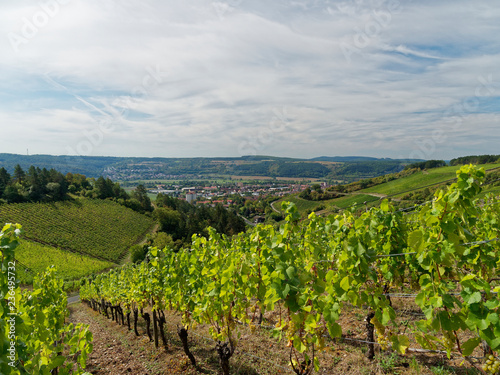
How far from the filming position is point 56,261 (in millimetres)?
43250

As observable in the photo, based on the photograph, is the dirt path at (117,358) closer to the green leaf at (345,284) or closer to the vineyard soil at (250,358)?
the vineyard soil at (250,358)

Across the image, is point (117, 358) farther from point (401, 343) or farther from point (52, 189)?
point (52, 189)

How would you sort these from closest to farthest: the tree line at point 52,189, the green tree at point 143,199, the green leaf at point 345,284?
1. the green leaf at point 345,284
2. the tree line at point 52,189
3. the green tree at point 143,199

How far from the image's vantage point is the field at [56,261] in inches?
1548

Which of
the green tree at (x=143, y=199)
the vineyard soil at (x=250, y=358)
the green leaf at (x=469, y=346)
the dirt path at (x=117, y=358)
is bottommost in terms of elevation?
the green tree at (x=143, y=199)

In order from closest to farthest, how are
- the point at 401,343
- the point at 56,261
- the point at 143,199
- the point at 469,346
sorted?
the point at 469,346, the point at 401,343, the point at 56,261, the point at 143,199

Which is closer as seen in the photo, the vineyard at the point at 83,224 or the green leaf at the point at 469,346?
the green leaf at the point at 469,346

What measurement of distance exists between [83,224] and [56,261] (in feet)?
70.7

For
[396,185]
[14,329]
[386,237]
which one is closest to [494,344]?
[386,237]

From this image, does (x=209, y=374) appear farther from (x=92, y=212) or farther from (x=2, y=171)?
(x=2, y=171)

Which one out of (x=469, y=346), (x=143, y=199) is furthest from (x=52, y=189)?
(x=469, y=346)

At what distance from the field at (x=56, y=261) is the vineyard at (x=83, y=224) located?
3895 mm

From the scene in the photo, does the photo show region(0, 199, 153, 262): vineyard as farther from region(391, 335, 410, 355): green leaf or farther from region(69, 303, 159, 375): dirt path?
region(391, 335, 410, 355): green leaf

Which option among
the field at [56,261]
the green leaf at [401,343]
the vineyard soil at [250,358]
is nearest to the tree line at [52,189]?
the field at [56,261]
